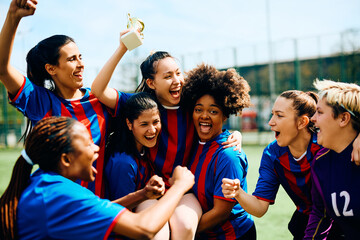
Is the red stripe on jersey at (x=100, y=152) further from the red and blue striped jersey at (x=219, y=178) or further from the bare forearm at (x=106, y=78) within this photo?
the red and blue striped jersey at (x=219, y=178)

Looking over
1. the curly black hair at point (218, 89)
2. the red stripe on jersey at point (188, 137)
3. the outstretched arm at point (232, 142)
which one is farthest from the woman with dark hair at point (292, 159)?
the red stripe on jersey at point (188, 137)

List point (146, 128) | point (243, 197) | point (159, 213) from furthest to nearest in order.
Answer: point (146, 128) → point (243, 197) → point (159, 213)

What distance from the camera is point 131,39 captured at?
2834mm

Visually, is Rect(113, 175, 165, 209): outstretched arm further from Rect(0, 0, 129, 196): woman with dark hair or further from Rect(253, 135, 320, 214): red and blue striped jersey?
Rect(253, 135, 320, 214): red and blue striped jersey

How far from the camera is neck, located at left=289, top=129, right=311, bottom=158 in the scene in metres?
2.99

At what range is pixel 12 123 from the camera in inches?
864

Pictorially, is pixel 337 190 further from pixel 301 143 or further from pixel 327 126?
pixel 301 143

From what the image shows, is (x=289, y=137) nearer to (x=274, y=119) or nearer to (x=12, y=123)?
(x=274, y=119)

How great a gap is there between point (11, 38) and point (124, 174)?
4.73ft

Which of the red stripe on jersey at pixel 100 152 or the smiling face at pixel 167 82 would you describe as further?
the smiling face at pixel 167 82

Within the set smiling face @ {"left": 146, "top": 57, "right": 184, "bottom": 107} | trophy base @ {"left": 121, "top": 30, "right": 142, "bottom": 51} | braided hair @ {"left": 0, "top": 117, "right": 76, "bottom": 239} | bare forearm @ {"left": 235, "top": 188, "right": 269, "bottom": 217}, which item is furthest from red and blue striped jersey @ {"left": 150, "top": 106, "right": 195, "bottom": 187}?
braided hair @ {"left": 0, "top": 117, "right": 76, "bottom": 239}

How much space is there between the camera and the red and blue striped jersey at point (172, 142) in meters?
3.19

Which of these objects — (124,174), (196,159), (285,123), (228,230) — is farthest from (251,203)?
(124,174)

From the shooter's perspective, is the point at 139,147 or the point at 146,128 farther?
the point at 139,147
